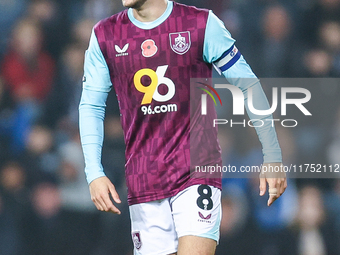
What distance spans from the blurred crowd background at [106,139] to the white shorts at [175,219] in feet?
5.04

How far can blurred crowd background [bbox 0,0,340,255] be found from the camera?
12.7 ft

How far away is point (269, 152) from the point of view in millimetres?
2268

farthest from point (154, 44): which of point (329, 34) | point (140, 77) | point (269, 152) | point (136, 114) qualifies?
point (329, 34)

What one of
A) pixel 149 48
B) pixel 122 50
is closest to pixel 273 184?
pixel 149 48

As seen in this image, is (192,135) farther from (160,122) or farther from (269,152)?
(269,152)

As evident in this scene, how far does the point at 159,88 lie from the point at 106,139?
1.71 m

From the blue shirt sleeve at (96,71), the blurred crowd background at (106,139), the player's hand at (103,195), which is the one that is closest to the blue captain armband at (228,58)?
the blue shirt sleeve at (96,71)

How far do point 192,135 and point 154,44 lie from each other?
508 millimetres

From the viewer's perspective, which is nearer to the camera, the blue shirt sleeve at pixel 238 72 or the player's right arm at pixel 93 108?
the blue shirt sleeve at pixel 238 72

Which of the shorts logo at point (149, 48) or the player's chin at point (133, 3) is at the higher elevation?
the player's chin at point (133, 3)

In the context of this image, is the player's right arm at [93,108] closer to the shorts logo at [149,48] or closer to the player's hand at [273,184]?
the shorts logo at [149,48]

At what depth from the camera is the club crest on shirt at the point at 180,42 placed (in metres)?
2.36

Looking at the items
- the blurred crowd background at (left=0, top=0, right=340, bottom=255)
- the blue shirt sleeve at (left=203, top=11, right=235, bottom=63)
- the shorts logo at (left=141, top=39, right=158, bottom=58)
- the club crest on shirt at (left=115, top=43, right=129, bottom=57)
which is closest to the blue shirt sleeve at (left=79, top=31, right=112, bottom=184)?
the club crest on shirt at (left=115, top=43, right=129, bottom=57)

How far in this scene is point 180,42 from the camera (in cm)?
237
